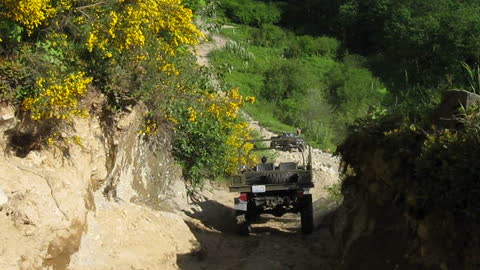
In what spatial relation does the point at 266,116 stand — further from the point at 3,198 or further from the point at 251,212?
the point at 3,198

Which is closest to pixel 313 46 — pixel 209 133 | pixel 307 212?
pixel 209 133

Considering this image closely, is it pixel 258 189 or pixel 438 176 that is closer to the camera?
pixel 438 176

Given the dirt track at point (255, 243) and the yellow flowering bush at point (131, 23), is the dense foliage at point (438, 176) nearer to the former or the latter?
the dirt track at point (255, 243)

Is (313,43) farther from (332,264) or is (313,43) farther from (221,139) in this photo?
(332,264)

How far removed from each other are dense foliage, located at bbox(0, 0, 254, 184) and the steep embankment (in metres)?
Result: 0.40

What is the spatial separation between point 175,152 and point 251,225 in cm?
260

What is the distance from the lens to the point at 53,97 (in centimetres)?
892

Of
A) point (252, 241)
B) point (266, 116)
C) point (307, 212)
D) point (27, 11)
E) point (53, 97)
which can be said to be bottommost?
point (266, 116)

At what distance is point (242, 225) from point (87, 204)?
3753mm

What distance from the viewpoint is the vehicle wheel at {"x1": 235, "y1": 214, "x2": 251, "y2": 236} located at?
12.7m

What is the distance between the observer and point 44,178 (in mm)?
9312

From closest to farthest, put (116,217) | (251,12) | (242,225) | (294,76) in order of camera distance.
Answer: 1. (116,217)
2. (242,225)
3. (294,76)
4. (251,12)

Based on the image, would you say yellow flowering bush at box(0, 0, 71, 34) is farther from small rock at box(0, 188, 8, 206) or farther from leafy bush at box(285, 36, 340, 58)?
leafy bush at box(285, 36, 340, 58)

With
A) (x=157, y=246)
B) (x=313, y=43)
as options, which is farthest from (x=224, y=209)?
(x=313, y=43)
